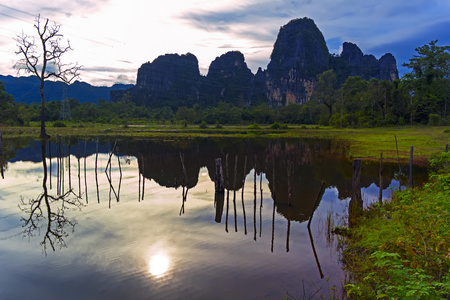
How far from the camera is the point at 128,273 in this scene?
737cm

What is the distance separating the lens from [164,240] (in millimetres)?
9422

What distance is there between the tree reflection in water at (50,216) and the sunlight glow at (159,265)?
2884 mm

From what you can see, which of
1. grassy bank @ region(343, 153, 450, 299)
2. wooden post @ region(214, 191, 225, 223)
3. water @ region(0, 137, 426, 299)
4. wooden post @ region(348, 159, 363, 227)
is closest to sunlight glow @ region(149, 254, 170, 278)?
water @ region(0, 137, 426, 299)

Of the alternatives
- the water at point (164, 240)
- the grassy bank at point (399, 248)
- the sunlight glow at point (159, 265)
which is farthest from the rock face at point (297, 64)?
the sunlight glow at point (159, 265)

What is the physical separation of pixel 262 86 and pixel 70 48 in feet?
505

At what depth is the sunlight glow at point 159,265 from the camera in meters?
7.46

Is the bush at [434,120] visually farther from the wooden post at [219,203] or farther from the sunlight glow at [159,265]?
the sunlight glow at [159,265]

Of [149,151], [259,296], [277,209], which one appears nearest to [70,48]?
[149,151]

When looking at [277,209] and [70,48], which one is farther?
[70,48]

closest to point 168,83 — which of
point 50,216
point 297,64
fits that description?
point 297,64

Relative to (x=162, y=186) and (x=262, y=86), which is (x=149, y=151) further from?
(x=262, y=86)

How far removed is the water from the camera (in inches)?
270

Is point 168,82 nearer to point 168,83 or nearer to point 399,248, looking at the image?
point 168,83

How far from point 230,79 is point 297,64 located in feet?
126
